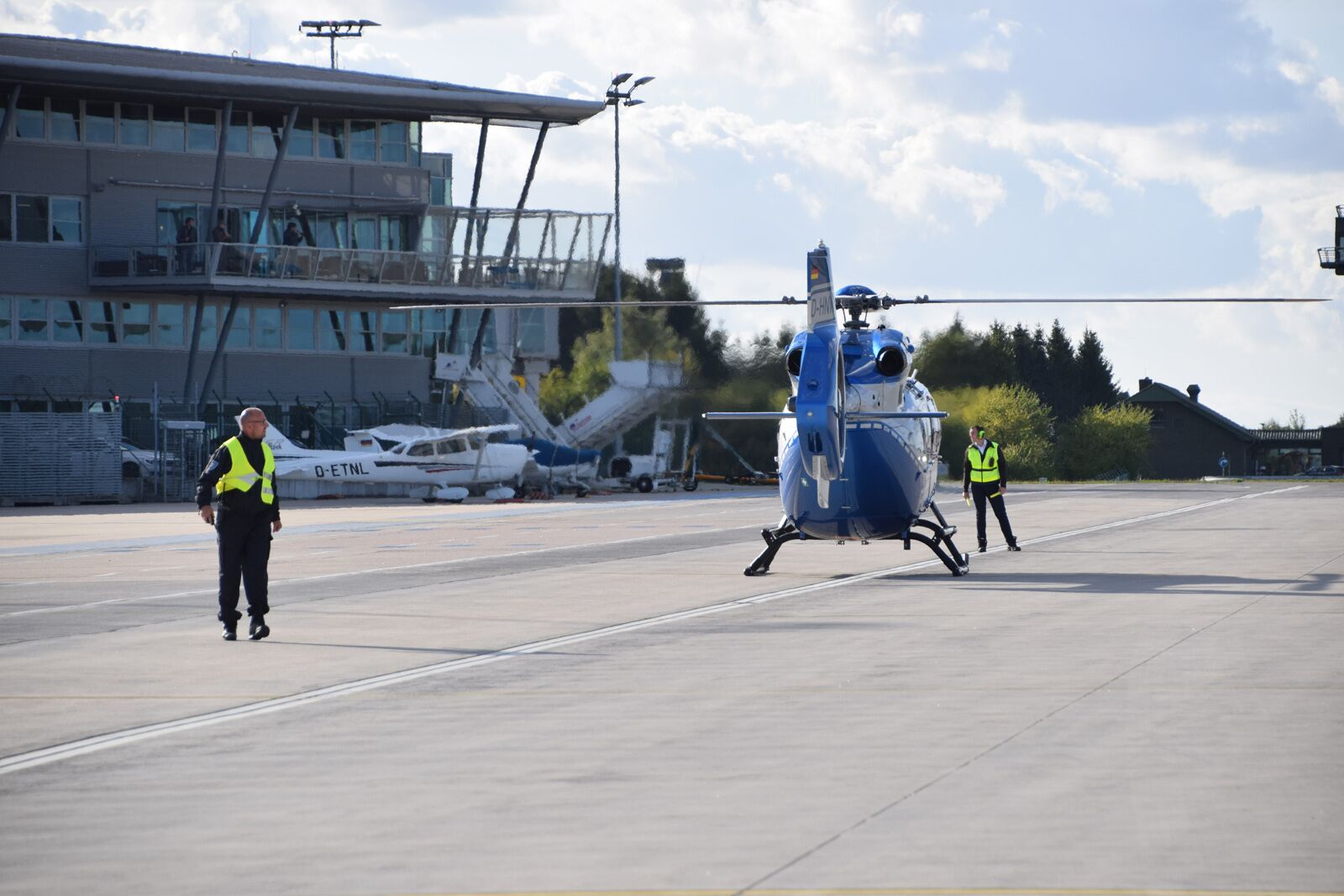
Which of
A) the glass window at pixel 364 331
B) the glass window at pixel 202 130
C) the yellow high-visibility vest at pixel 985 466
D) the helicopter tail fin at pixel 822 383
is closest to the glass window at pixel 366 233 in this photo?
the glass window at pixel 364 331

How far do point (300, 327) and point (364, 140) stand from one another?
6.96 metres

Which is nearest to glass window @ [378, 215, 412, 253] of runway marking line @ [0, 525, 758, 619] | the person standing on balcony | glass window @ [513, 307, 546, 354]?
the person standing on balcony

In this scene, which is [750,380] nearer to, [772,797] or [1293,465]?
[772,797]

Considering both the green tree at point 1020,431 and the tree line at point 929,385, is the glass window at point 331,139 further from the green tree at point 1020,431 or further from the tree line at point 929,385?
the green tree at point 1020,431

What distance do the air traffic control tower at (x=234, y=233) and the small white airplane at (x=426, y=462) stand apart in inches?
241

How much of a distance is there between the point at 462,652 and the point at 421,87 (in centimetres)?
5008

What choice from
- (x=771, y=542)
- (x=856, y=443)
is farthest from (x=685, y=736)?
(x=771, y=542)

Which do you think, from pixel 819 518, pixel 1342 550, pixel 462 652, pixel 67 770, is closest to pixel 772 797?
pixel 67 770

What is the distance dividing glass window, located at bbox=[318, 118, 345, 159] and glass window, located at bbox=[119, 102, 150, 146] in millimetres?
5943

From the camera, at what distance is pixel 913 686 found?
475 inches

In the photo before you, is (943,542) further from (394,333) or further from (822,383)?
(394,333)

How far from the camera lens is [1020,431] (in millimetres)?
93188

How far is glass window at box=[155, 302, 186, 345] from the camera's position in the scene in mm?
61031

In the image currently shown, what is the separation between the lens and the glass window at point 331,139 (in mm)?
63000
